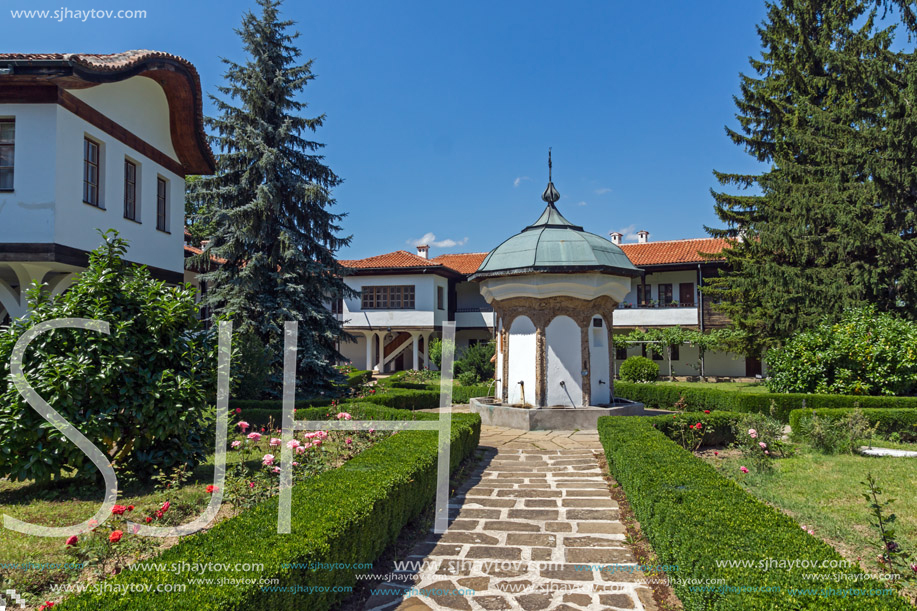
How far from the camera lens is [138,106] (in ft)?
39.1

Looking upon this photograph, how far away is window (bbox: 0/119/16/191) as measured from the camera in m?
9.42

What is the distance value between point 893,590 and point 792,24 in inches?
940

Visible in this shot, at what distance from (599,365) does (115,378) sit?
981 centimetres

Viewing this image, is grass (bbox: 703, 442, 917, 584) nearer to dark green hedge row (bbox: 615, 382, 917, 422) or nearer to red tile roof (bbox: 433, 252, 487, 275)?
dark green hedge row (bbox: 615, 382, 917, 422)

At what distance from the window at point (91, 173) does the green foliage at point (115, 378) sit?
Result: 433cm

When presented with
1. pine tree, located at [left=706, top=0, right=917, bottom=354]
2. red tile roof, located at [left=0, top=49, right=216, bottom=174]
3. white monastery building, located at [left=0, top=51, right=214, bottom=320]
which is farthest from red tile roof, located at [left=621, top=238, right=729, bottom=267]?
white monastery building, located at [left=0, top=51, right=214, bottom=320]

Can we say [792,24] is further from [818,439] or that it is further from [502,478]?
[502,478]

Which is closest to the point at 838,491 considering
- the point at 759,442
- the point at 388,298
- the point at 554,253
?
the point at 759,442

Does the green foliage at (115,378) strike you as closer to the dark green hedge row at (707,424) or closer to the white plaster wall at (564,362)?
the dark green hedge row at (707,424)

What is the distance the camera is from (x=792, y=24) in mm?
20672

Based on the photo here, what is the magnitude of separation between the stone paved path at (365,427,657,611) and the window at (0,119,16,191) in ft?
30.6

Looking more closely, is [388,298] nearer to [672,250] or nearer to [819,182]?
[672,250]

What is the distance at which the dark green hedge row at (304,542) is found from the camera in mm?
2840

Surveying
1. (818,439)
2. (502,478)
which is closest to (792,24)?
(818,439)
